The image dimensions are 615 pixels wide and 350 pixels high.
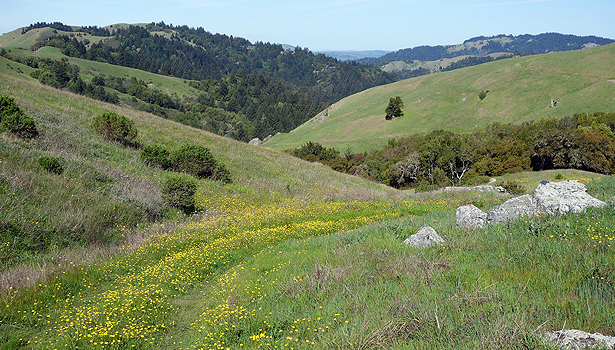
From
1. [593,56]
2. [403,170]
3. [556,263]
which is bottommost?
[403,170]

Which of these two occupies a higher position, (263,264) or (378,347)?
(378,347)

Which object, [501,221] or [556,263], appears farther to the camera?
[501,221]

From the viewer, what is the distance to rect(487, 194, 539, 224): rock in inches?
281

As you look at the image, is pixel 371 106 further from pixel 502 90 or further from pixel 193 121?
pixel 193 121

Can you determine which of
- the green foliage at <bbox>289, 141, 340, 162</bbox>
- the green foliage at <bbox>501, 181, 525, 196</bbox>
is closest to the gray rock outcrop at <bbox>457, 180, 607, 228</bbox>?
the green foliage at <bbox>501, 181, 525, 196</bbox>

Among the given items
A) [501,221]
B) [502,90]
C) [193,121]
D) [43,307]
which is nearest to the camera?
[43,307]

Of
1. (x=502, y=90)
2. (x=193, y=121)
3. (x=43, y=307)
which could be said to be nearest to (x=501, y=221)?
(x=43, y=307)

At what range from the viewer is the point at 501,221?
7.23m

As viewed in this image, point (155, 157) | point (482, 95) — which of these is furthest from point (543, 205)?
point (482, 95)

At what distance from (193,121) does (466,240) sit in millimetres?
148067

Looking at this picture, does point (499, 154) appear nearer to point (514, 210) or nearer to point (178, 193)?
point (514, 210)

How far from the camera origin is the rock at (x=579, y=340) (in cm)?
264

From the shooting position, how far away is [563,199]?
6.81m

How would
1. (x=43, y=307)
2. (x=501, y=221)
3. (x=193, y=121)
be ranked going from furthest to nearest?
(x=193, y=121) → (x=501, y=221) → (x=43, y=307)
